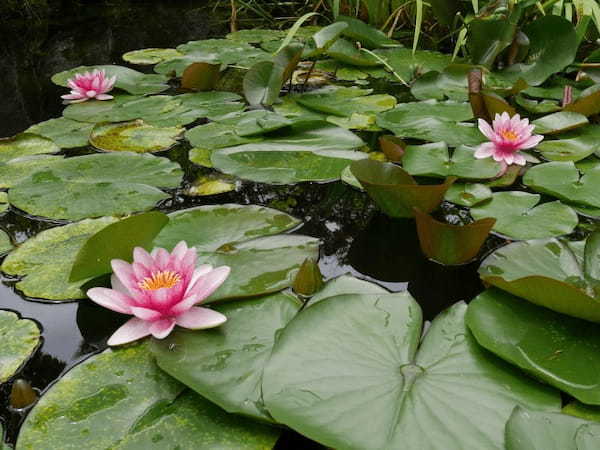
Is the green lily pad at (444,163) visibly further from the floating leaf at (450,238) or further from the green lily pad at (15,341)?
the green lily pad at (15,341)

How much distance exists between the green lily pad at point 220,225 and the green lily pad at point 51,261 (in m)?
0.21

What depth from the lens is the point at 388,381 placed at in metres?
0.97

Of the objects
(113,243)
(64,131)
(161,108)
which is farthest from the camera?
(161,108)

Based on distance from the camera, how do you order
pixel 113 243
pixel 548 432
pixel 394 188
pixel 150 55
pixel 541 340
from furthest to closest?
pixel 150 55
pixel 394 188
pixel 113 243
pixel 541 340
pixel 548 432

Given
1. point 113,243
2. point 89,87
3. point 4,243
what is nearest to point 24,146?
point 89,87

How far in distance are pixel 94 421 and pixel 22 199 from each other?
102 cm

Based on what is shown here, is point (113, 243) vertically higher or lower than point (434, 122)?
higher

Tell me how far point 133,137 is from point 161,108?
14.7 inches

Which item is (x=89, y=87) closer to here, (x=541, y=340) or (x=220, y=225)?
(x=220, y=225)

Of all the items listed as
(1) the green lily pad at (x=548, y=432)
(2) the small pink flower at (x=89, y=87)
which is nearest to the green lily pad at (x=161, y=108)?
(2) the small pink flower at (x=89, y=87)

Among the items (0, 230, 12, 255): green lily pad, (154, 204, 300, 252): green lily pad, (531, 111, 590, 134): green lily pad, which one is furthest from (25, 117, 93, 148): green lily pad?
(531, 111, 590, 134): green lily pad

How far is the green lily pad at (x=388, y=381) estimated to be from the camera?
0.88 metres

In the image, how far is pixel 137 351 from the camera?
1.12 m

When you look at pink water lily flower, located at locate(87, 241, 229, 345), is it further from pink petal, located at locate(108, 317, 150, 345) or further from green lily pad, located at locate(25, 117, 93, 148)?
green lily pad, located at locate(25, 117, 93, 148)
